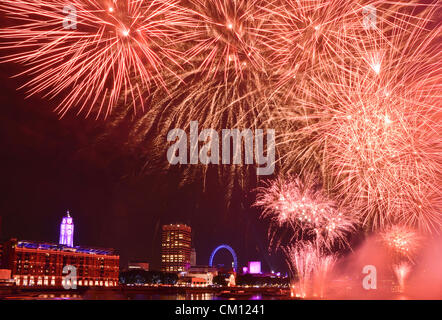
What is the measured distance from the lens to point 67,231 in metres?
182

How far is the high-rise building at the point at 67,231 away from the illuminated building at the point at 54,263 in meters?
14.7

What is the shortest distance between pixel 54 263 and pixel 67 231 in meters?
34.0

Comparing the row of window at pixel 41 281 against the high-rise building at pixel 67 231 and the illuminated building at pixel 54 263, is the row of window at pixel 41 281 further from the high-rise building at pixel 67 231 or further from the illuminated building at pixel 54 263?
the high-rise building at pixel 67 231

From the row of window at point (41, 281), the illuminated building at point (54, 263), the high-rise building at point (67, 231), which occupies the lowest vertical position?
the row of window at point (41, 281)

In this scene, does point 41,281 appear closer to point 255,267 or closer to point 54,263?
point 54,263

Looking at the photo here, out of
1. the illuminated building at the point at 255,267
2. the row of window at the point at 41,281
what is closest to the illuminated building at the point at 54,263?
the row of window at the point at 41,281

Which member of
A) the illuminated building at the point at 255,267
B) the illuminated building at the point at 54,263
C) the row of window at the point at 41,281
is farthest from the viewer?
the illuminated building at the point at 255,267

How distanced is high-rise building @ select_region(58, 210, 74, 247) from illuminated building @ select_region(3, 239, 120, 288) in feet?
48.3

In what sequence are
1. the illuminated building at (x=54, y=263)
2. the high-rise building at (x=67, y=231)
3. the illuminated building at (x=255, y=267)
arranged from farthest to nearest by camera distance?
the illuminated building at (x=255, y=267)
the high-rise building at (x=67, y=231)
the illuminated building at (x=54, y=263)

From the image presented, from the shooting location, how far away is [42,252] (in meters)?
146

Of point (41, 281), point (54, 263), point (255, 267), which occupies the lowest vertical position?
point (41, 281)

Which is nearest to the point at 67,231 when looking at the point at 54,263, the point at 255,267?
the point at 54,263

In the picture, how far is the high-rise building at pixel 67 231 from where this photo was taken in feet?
587
